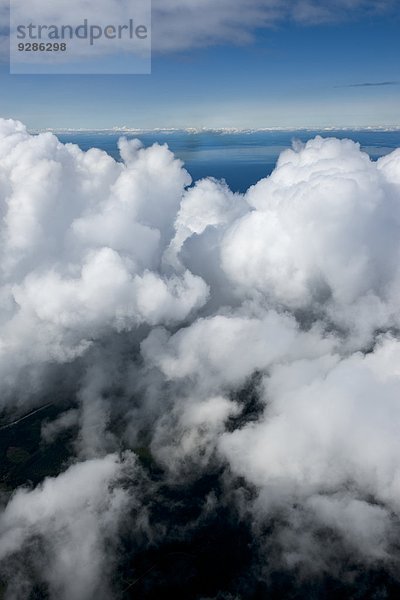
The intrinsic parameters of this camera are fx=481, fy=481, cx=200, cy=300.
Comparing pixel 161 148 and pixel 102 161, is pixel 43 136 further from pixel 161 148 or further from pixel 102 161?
pixel 161 148

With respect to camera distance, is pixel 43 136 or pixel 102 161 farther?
pixel 102 161

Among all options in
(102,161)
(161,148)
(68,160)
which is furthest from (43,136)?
(161,148)

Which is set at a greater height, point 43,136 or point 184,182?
point 43,136

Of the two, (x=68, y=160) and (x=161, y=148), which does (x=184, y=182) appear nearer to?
(x=161, y=148)

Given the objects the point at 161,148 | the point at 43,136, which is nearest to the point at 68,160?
the point at 43,136

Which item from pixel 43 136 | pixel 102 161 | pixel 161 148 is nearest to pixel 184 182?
pixel 161 148

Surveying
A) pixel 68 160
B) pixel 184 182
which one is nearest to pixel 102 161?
pixel 68 160

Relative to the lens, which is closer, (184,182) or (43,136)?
(43,136)

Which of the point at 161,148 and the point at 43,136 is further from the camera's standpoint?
the point at 161,148
